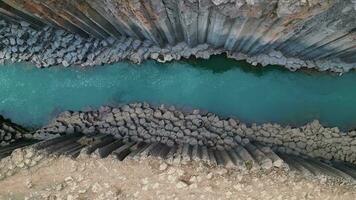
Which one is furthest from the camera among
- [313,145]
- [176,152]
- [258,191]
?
[313,145]

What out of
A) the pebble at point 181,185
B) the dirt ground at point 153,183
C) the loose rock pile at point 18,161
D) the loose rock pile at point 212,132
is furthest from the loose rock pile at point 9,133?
the pebble at point 181,185

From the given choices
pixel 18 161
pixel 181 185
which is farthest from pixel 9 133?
pixel 181 185

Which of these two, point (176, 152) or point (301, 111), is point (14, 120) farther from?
point (301, 111)

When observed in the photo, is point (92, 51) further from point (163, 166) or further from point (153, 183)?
point (153, 183)

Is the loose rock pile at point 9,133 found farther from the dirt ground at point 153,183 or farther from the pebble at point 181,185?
the pebble at point 181,185

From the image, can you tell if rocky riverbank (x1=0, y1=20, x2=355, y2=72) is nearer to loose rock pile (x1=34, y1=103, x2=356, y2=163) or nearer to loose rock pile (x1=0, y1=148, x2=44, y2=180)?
loose rock pile (x1=34, y1=103, x2=356, y2=163)

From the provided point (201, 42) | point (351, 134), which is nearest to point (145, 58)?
point (201, 42)
